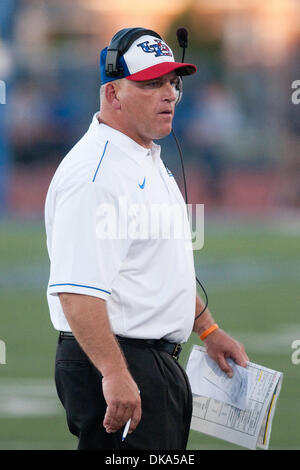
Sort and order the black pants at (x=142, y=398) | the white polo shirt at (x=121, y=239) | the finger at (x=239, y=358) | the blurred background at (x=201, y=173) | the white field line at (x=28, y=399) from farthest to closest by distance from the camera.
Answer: the blurred background at (x=201, y=173)
the white field line at (x=28, y=399)
the finger at (x=239, y=358)
the black pants at (x=142, y=398)
the white polo shirt at (x=121, y=239)

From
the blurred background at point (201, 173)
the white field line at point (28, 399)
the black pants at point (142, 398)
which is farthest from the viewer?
the blurred background at point (201, 173)

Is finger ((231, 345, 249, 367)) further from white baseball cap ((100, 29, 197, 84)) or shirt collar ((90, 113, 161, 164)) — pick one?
white baseball cap ((100, 29, 197, 84))

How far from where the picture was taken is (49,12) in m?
35.5

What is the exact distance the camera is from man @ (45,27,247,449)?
3496mm

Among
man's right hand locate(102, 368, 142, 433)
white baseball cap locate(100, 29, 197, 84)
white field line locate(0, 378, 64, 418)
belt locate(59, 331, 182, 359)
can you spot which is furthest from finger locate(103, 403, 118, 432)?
white field line locate(0, 378, 64, 418)

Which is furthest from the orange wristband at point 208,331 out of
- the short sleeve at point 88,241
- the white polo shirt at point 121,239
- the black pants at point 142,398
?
the short sleeve at point 88,241

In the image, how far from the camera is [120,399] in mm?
3418

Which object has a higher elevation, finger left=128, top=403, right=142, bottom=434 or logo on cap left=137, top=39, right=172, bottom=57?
logo on cap left=137, top=39, right=172, bottom=57

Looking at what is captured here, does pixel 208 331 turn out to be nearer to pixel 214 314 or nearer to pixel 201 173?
pixel 214 314

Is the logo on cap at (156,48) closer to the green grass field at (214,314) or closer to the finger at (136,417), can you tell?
the finger at (136,417)

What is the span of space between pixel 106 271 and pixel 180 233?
38cm

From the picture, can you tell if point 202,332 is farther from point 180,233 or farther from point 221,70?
point 221,70

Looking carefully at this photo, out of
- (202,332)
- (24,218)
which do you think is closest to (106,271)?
(202,332)

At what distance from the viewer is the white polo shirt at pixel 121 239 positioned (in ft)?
11.6
